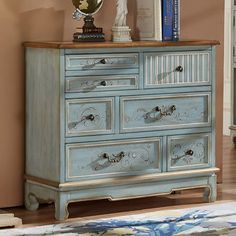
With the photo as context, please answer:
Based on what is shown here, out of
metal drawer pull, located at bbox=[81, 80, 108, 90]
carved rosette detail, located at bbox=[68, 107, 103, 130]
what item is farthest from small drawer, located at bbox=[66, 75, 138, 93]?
carved rosette detail, located at bbox=[68, 107, 103, 130]

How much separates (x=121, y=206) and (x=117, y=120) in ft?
1.77

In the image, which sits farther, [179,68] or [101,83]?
[179,68]

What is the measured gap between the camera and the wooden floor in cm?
459

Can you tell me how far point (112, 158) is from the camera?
457cm

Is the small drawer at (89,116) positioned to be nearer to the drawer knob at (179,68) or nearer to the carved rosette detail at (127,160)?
the carved rosette detail at (127,160)

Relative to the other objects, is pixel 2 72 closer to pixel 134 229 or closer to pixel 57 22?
pixel 57 22

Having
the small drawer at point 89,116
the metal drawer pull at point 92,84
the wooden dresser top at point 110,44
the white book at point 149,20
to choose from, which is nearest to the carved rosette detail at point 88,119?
the small drawer at point 89,116

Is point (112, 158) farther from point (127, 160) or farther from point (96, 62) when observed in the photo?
point (96, 62)

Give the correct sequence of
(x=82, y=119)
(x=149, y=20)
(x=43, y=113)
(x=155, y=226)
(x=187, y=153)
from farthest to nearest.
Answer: (x=149, y=20), (x=187, y=153), (x=43, y=113), (x=82, y=119), (x=155, y=226)

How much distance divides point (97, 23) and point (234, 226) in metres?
1.39

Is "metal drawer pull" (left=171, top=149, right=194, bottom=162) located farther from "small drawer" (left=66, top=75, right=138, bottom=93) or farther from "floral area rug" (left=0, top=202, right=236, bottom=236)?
"small drawer" (left=66, top=75, right=138, bottom=93)

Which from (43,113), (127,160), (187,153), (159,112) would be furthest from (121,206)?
(43,113)

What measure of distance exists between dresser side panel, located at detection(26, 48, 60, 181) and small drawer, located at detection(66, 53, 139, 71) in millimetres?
79

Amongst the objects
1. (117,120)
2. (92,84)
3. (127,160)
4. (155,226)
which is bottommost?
(155,226)
